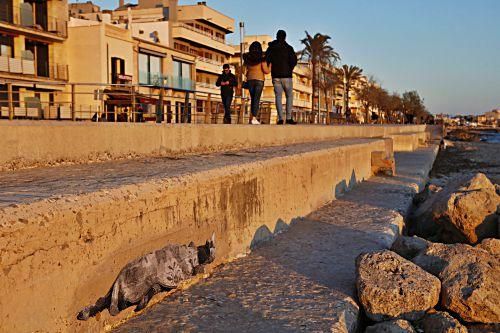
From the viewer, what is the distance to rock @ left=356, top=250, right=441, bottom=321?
119 inches

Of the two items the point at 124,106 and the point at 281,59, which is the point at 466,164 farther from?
the point at 281,59

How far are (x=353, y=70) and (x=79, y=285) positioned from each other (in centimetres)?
7410

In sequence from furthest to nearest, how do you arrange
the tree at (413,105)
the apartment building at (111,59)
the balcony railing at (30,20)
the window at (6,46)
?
the tree at (413,105) < the apartment building at (111,59) < the balcony railing at (30,20) < the window at (6,46)

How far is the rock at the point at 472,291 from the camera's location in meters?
3.11

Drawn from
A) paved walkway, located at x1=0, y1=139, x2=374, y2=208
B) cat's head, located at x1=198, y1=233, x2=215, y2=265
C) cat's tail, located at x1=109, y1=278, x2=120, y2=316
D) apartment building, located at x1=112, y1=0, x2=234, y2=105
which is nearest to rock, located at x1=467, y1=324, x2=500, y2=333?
cat's head, located at x1=198, y1=233, x2=215, y2=265

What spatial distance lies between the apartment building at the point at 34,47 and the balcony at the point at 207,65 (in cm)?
1755

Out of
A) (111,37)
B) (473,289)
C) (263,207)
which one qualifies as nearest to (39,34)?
(111,37)

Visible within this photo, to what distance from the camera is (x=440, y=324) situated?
291cm

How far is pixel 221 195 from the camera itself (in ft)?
12.0

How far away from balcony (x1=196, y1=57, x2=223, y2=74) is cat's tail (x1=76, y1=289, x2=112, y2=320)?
4710 cm

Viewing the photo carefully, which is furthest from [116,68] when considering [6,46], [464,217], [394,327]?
[394,327]

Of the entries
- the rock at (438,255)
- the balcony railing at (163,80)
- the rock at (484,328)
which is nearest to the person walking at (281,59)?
the rock at (438,255)

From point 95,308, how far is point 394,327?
68.3 inches

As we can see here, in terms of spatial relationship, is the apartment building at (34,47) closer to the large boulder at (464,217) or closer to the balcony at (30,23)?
the balcony at (30,23)
